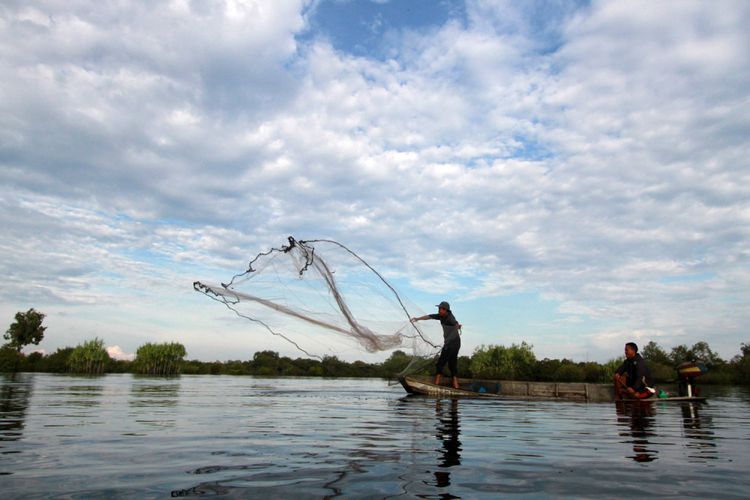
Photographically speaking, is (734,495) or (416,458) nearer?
(734,495)

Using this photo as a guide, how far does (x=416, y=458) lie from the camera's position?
613 centimetres

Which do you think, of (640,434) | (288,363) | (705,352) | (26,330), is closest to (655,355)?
(705,352)

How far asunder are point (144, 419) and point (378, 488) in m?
8.79

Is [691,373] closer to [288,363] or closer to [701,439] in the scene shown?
[701,439]

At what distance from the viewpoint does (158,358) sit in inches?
4102

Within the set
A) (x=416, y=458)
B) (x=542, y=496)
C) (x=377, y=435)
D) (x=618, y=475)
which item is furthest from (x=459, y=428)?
(x=542, y=496)

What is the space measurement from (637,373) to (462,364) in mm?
81485

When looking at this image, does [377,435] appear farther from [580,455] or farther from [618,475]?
[618,475]

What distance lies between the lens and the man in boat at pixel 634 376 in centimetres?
1784

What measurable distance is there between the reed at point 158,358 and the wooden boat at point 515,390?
95241 mm

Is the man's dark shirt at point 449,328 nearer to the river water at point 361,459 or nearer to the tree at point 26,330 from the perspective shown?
the river water at point 361,459

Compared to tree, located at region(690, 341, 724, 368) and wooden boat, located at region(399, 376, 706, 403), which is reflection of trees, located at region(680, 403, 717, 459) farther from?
tree, located at region(690, 341, 724, 368)

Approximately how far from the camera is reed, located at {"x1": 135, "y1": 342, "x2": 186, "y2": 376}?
104 meters

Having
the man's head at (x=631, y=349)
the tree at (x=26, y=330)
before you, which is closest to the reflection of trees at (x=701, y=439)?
the man's head at (x=631, y=349)
